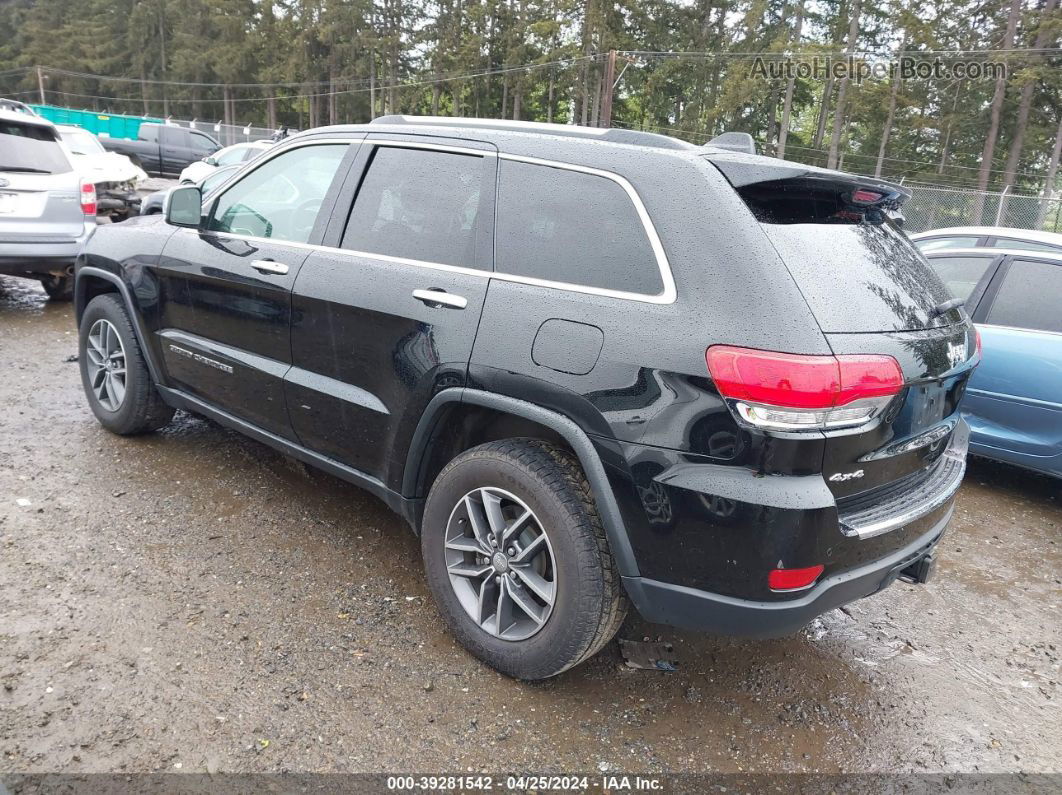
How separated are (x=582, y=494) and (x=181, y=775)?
4.69ft

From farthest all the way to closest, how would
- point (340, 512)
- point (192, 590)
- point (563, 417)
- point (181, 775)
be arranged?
point (340, 512), point (192, 590), point (563, 417), point (181, 775)

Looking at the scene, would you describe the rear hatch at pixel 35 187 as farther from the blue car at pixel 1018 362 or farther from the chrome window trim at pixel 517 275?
the blue car at pixel 1018 362

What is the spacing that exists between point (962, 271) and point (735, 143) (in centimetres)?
289

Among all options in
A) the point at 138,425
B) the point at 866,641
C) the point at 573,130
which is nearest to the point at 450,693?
the point at 866,641

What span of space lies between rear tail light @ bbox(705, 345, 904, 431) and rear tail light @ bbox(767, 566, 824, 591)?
41 cm

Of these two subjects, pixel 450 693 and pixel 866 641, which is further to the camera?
pixel 866 641

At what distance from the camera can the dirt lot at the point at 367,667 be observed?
228 centimetres

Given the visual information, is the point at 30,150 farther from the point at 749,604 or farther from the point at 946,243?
the point at 946,243

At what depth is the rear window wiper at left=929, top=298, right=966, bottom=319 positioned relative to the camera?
2.49 meters

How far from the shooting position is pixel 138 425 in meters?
4.25

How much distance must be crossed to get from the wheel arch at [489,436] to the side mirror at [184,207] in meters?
1.87

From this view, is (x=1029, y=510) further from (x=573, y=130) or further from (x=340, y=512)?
(x=340, y=512)

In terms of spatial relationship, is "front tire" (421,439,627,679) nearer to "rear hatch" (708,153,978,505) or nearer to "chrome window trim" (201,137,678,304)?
"chrome window trim" (201,137,678,304)

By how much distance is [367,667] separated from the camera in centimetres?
261
